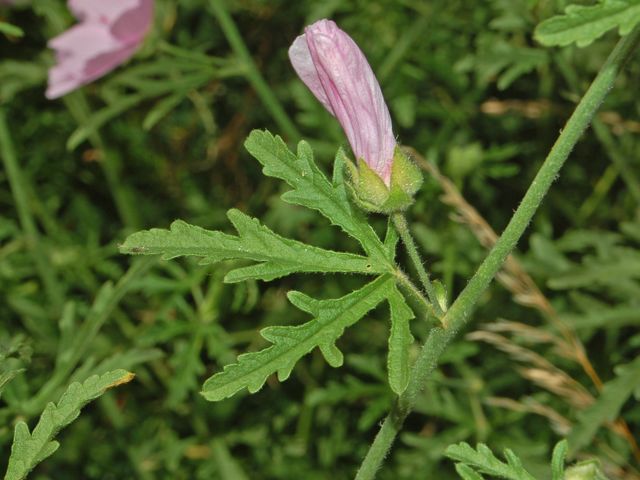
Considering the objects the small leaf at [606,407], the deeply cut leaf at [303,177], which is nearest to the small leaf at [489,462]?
the deeply cut leaf at [303,177]

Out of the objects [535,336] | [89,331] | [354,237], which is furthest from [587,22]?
[89,331]

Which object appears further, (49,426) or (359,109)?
(359,109)

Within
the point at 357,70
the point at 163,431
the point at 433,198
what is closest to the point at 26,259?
the point at 163,431

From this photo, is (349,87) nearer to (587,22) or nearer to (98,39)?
(587,22)

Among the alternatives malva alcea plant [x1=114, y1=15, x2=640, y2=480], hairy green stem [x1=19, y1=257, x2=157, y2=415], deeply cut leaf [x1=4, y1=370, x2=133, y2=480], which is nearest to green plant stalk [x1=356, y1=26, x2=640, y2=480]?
malva alcea plant [x1=114, y1=15, x2=640, y2=480]

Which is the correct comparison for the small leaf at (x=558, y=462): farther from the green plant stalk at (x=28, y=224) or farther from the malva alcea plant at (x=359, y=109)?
the green plant stalk at (x=28, y=224)

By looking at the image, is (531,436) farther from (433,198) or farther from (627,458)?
(433,198)

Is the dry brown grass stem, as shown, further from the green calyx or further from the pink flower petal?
the pink flower petal
